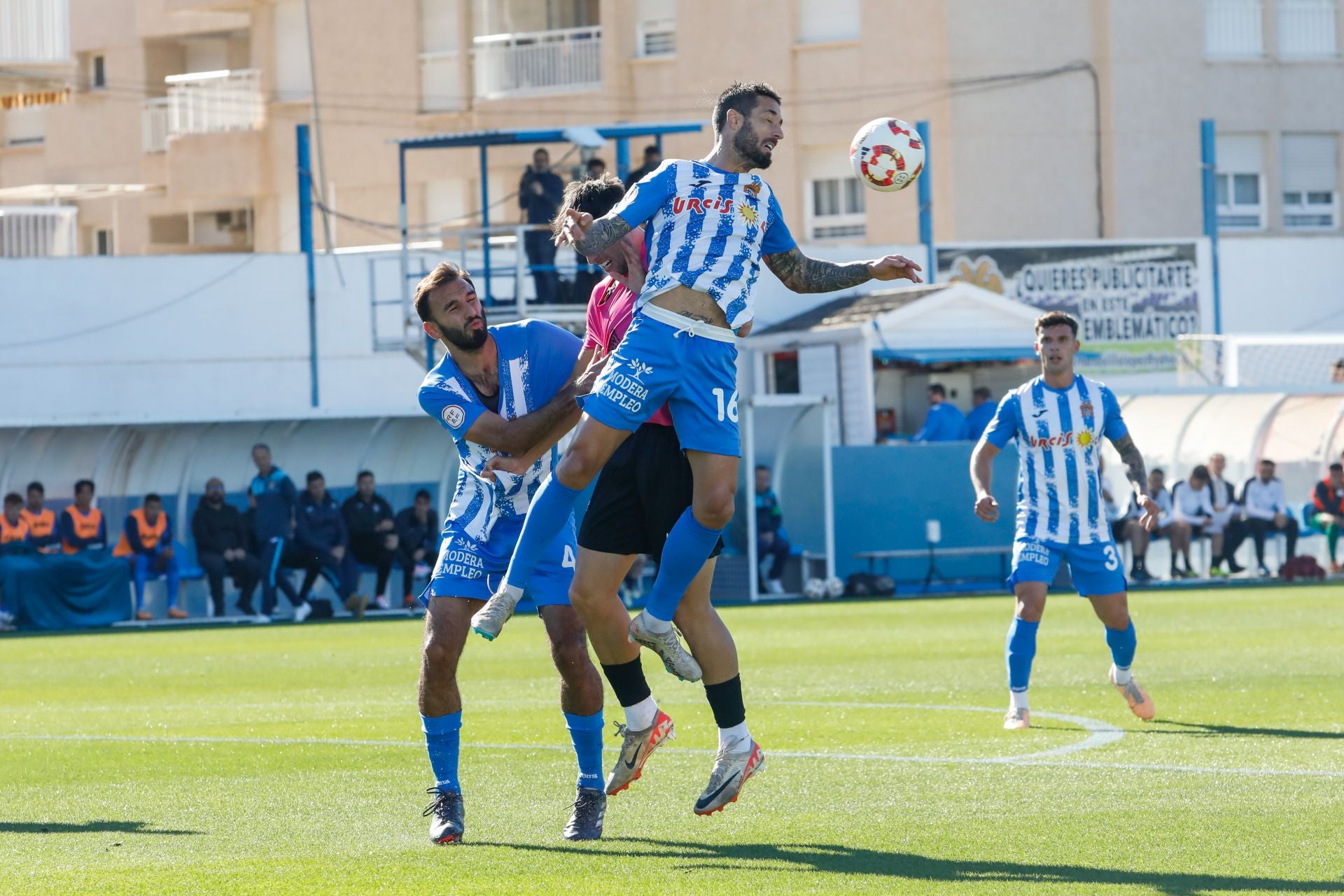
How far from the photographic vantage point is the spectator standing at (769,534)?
24.7 meters

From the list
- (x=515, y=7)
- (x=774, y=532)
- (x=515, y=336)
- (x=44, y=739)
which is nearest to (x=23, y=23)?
(x=515, y=7)

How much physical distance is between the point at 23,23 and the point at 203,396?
12.6m

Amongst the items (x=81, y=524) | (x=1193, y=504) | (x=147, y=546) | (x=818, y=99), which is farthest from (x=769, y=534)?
(x=818, y=99)

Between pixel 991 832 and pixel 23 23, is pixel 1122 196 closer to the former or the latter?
pixel 23 23

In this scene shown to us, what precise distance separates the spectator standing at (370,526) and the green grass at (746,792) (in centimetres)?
765

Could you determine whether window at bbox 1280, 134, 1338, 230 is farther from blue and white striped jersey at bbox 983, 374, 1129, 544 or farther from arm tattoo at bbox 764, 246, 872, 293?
arm tattoo at bbox 764, 246, 872, 293

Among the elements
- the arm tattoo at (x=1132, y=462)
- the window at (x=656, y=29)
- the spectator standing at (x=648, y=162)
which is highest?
the window at (x=656, y=29)

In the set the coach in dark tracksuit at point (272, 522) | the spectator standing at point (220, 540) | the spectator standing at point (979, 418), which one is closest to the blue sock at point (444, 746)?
the coach in dark tracksuit at point (272, 522)

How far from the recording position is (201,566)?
2291 cm

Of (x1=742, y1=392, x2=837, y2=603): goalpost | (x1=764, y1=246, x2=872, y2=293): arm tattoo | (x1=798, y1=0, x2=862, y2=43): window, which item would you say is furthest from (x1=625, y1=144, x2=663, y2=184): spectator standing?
(x1=798, y1=0, x2=862, y2=43): window

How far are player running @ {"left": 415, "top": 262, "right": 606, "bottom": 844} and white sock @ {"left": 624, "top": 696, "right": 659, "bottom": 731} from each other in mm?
159

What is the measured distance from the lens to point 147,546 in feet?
75.2

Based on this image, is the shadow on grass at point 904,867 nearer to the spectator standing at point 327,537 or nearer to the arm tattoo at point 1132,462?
the arm tattoo at point 1132,462

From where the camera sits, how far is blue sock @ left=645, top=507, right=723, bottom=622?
7172mm
